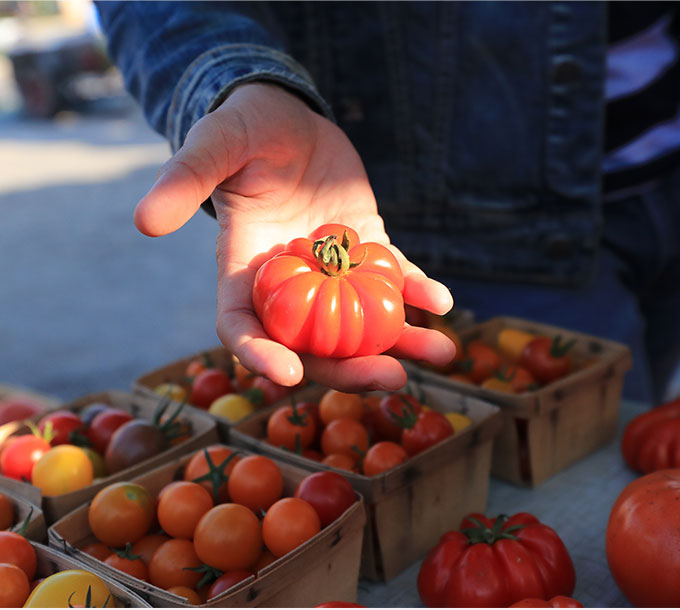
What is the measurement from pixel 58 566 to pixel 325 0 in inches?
53.5

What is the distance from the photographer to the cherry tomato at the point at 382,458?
1325mm

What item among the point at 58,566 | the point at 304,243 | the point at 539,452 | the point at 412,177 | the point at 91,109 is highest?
the point at 304,243

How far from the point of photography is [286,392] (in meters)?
1.71

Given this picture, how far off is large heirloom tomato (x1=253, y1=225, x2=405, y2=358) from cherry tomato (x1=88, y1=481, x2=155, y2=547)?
1.31 feet

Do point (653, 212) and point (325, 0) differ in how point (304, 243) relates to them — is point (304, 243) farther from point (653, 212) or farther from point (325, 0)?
point (653, 212)

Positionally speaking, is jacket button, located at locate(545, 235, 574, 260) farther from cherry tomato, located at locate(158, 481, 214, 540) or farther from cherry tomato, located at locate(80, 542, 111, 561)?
cherry tomato, located at locate(80, 542, 111, 561)

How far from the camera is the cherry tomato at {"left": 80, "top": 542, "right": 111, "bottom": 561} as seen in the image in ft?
4.08

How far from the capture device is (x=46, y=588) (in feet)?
3.38

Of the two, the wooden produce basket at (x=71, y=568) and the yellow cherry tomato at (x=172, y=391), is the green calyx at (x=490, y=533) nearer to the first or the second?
the wooden produce basket at (x=71, y=568)

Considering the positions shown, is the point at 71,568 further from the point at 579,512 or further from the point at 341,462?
the point at 579,512

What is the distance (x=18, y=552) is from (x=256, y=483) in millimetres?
365

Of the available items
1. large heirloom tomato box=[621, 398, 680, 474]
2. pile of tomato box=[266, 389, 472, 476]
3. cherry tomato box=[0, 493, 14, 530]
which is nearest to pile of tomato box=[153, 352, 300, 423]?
pile of tomato box=[266, 389, 472, 476]

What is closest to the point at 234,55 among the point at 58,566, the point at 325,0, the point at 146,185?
the point at 325,0

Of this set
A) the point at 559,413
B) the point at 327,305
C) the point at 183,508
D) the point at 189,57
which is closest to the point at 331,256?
the point at 327,305
